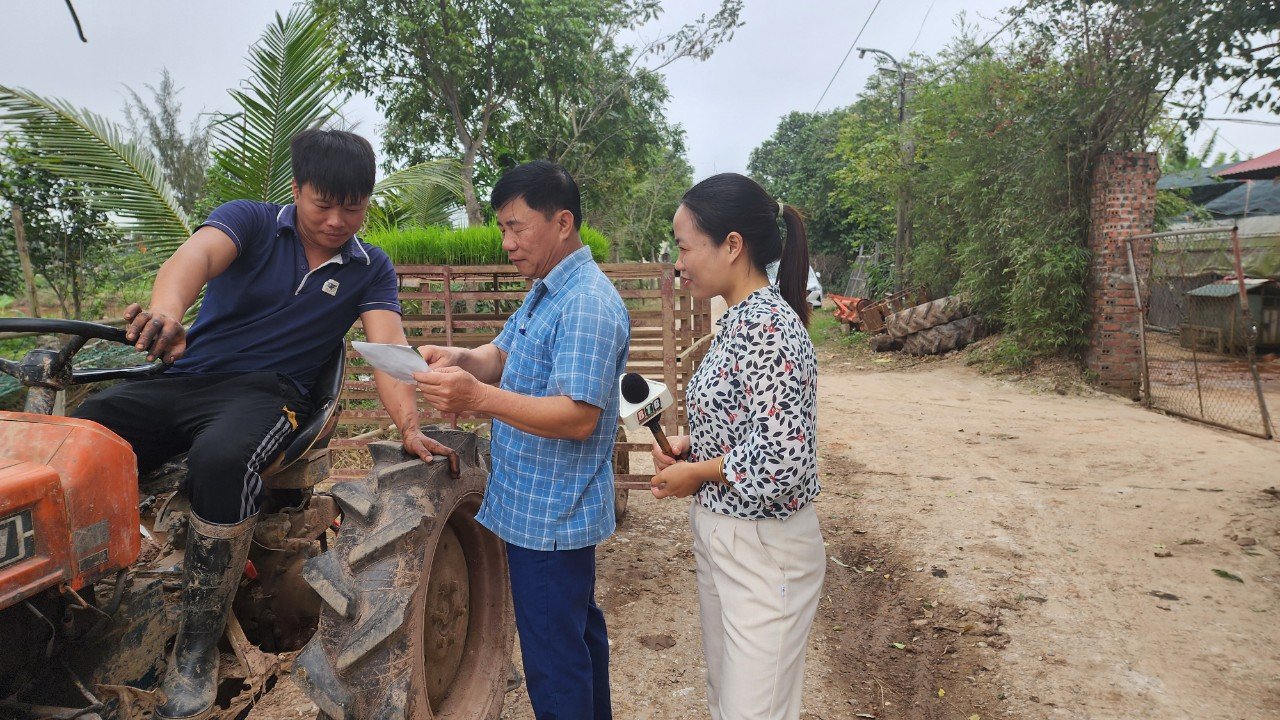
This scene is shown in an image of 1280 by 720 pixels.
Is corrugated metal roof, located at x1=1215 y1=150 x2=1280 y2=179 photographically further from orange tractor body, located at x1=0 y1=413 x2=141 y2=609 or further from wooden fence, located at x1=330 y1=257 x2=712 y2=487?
orange tractor body, located at x1=0 y1=413 x2=141 y2=609

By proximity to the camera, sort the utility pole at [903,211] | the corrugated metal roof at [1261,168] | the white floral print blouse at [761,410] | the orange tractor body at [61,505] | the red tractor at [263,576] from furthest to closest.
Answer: the utility pole at [903,211]
the corrugated metal roof at [1261,168]
the white floral print blouse at [761,410]
the red tractor at [263,576]
the orange tractor body at [61,505]

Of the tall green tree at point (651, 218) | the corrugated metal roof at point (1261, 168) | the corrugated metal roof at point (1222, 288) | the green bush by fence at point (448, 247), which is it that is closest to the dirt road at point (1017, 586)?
the green bush by fence at point (448, 247)

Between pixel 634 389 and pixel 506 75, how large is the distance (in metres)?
14.5

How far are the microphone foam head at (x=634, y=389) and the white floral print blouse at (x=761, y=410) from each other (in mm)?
181

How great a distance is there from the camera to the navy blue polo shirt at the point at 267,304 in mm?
2439

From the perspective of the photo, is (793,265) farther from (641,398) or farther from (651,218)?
(651,218)

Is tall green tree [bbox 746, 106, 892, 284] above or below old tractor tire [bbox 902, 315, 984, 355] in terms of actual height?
above

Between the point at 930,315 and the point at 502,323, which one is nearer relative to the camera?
the point at 502,323

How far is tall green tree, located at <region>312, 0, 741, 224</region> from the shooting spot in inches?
557

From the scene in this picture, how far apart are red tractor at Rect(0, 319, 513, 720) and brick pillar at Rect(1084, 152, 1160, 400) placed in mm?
9735

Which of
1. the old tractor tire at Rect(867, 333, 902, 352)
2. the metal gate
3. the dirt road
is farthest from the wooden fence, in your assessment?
the old tractor tire at Rect(867, 333, 902, 352)

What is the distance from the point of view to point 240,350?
2.46m

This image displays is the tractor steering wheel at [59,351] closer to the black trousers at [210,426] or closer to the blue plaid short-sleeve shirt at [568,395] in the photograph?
the black trousers at [210,426]

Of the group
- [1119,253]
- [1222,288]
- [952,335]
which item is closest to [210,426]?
[1119,253]
